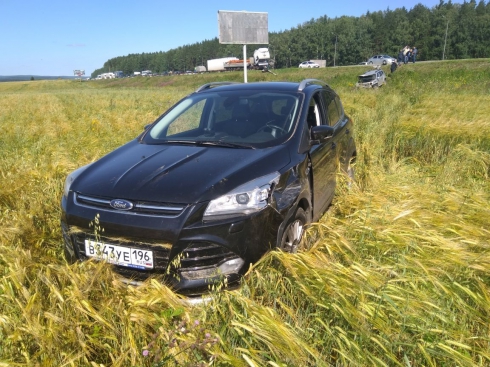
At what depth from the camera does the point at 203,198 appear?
2.53m

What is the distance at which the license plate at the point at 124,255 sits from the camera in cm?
248

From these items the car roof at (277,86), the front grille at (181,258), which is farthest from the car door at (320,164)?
the front grille at (181,258)

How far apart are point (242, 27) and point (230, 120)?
11395 mm

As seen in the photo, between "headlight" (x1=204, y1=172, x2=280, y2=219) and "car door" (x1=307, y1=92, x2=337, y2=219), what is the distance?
3.13ft

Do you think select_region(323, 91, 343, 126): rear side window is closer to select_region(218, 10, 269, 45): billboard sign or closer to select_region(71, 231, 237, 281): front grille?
select_region(71, 231, 237, 281): front grille

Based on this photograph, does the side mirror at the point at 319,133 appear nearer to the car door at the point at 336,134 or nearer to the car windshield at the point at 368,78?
the car door at the point at 336,134

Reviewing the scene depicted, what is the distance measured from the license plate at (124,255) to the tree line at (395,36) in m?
77.8

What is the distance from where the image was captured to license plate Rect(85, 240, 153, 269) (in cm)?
248

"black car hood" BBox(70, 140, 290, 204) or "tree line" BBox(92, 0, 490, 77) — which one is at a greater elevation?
"tree line" BBox(92, 0, 490, 77)

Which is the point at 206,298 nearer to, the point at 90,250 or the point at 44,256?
the point at 90,250

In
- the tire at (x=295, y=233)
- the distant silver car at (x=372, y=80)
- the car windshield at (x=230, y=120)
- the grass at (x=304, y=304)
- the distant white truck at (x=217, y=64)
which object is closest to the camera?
the grass at (x=304, y=304)

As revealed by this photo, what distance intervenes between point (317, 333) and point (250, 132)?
211 cm

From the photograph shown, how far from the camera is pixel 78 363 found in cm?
194

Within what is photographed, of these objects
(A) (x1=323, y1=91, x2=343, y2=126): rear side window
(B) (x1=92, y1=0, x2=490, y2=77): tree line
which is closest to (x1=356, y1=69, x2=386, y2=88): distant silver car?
(A) (x1=323, y1=91, x2=343, y2=126): rear side window
